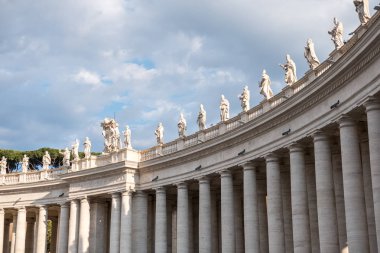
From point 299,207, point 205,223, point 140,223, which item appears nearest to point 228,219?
point 205,223

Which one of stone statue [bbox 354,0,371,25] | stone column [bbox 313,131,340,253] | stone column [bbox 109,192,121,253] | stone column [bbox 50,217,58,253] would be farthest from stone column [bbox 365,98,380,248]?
stone column [bbox 50,217,58,253]

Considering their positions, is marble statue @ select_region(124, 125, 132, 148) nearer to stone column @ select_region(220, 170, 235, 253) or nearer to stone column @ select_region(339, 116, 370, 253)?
stone column @ select_region(220, 170, 235, 253)

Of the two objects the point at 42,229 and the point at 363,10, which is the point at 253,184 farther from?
the point at 42,229

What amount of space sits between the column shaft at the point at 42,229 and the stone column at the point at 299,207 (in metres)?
60.1

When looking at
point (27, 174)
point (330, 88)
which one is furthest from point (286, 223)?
point (27, 174)

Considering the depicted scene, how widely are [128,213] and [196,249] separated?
14.5 metres

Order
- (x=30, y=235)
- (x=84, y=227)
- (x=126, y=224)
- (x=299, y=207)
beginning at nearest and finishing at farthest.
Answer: (x=299, y=207), (x=126, y=224), (x=84, y=227), (x=30, y=235)

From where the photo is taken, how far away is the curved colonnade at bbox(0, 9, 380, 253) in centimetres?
4866

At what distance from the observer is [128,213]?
295 ft

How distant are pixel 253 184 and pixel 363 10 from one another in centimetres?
2649

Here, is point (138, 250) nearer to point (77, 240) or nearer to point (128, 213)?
point (128, 213)

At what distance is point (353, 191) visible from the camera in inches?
1907

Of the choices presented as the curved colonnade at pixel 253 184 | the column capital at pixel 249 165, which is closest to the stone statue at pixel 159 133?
the curved colonnade at pixel 253 184

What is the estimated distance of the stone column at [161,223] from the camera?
84625mm
